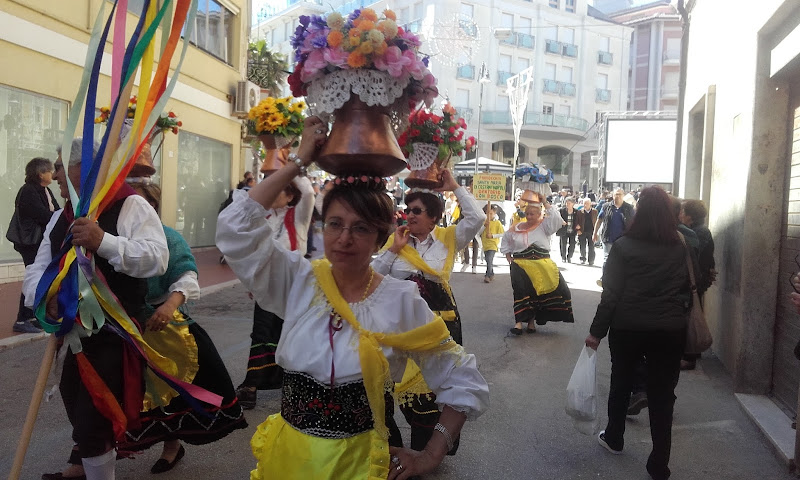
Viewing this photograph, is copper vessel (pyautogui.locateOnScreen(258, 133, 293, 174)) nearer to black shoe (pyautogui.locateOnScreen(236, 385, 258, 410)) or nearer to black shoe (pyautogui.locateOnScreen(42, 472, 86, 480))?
black shoe (pyautogui.locateOnScreen(236, 385, 258, 410))

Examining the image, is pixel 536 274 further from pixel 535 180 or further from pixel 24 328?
pixel 24 328

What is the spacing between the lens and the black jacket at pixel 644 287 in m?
4.38

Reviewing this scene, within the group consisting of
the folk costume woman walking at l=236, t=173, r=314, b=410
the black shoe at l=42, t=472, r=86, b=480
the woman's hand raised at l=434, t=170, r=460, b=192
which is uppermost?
the woman's hand raised at l=434, t=170, r=460, b=192

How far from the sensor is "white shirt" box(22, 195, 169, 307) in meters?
3.07

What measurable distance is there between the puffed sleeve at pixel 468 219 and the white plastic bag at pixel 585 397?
1209mm

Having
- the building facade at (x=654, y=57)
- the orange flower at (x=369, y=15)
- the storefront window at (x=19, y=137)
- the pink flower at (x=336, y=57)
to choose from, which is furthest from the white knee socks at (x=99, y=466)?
the building facade at (x=654, y=57)

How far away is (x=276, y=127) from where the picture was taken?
5.14 meters

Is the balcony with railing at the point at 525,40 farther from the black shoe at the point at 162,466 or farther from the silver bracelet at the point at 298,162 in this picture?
the silver bracelet at the point at 298,162

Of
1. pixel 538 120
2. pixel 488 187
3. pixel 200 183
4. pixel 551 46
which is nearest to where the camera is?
pixel 488 187

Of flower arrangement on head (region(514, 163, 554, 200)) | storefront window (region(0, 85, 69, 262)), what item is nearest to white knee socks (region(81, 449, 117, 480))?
flower arrangement on head (region(514, 163, 554, 200))

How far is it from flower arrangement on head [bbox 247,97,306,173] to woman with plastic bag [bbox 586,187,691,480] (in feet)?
8.38

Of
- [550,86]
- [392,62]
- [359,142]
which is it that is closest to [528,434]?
[359,142]

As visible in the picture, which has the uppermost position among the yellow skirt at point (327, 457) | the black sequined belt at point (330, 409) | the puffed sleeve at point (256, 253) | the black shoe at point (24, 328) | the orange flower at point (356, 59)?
the orange flower at point (356, 59)

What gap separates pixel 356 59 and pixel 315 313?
882 mm
